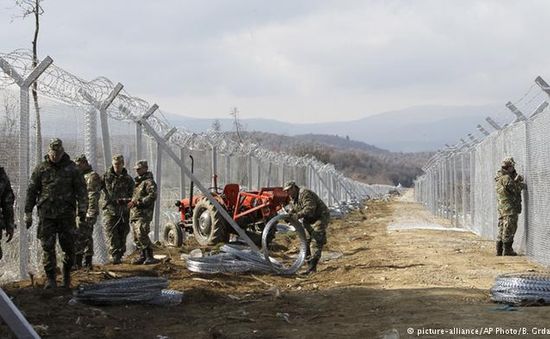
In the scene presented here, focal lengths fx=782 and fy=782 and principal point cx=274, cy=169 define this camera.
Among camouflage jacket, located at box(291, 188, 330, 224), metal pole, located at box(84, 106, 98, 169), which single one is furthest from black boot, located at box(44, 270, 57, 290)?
camouflage jacket, located at box(291, 188, 330, 224)

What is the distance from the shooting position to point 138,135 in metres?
12.9

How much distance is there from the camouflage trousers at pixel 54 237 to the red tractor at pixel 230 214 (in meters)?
5.36

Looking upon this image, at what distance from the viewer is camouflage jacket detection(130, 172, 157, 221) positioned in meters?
10.5

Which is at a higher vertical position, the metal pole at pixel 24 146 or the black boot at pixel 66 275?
the metal pole at pixel 24 146


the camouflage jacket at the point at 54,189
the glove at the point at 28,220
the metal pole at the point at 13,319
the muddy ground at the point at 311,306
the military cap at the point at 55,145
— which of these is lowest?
the muddy ground at the point at 311,306

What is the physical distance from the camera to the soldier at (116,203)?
1045 cm

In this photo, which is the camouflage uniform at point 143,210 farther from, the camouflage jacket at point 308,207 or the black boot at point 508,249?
the black boot at point 508,249

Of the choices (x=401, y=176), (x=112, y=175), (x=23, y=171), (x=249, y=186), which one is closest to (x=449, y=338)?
(x=23, y=171)

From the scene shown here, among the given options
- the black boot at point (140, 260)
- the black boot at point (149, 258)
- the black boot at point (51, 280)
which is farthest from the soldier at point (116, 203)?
the black boot at point (51, 280)

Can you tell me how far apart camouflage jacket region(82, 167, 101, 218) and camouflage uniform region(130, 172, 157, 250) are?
64 centimetres

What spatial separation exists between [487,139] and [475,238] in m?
2.25

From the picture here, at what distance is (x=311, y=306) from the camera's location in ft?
26.3

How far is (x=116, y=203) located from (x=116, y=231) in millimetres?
408

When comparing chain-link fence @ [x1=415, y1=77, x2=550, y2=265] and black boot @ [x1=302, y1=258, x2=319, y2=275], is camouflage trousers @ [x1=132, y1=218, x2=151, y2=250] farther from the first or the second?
chain-link fence @ [x1=415, y1=77, x2=550, y2=265]
